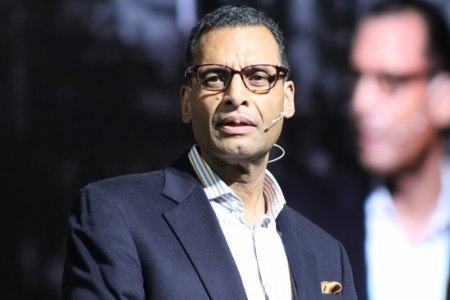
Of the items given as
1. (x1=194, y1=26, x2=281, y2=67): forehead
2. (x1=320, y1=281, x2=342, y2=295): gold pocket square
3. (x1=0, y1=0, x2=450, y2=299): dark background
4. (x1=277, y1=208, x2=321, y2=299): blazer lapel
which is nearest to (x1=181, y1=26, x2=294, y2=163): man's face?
(x1=194, y1=26, x2=281, y2=67): forehead

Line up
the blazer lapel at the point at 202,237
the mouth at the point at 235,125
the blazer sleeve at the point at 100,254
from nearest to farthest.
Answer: the blazer sleeve at the point at 100,254, the blazer lapel at the point at 202,237, the mouth at the point at 235,125

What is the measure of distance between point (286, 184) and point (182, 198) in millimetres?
1761

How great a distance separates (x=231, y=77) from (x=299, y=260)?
490 millimetres

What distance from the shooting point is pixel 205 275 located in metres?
2.35

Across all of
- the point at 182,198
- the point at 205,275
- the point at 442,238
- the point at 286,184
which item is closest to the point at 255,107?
the point at 182,198

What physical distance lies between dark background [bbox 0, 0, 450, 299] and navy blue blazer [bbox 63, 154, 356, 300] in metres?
1.63

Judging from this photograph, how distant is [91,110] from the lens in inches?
165

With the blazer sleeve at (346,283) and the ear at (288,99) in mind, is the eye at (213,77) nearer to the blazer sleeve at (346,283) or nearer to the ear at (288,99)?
the ear at (288,99)

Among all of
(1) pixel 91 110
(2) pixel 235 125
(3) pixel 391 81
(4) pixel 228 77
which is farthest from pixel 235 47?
(3) pixel 391 81

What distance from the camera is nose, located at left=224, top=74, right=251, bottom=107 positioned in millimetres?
2467

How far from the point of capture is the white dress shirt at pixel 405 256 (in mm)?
4293

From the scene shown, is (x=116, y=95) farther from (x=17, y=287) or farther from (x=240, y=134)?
(x=240, y=134)

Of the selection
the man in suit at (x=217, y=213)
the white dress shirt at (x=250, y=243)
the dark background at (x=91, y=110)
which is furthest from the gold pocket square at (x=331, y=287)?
the dark background at (x=91, y=110)

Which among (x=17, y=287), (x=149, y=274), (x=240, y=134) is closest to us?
(x=149, y=274)
